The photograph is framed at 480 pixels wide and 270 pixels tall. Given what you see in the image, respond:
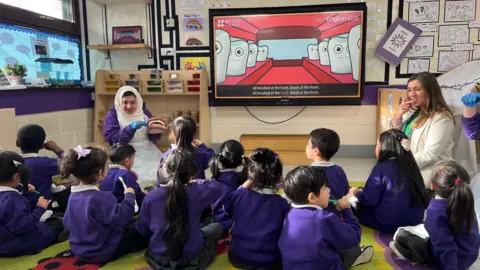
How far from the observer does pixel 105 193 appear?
1.68 meters

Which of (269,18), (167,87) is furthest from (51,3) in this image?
(269,18)

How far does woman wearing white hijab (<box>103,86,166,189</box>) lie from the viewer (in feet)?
10.1

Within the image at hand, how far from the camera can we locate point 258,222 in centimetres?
160

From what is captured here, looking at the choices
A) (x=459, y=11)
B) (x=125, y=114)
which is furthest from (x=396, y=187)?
(x=459, y=11)

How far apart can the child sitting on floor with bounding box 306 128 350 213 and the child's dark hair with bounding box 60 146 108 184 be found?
109 cm

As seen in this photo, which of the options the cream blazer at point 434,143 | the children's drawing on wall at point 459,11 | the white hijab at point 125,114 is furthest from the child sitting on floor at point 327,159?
the children's drawing on wall at point 459,11

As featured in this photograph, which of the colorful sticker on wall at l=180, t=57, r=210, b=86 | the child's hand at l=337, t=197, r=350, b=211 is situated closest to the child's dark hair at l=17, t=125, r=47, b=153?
the child's hand at l=337, t=197, r=350, b=211

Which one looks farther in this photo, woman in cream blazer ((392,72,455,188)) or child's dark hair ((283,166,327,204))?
woman in cream blazer ((392,72,455,188))

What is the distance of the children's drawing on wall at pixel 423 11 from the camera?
383cm

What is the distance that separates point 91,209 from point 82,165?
0.69 ft

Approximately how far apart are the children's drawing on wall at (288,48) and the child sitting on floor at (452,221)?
261 centimetres

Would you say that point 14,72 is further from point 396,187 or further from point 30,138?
point 396,187

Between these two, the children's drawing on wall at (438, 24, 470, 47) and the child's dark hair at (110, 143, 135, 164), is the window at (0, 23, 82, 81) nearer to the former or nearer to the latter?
the child's dark hair at (110, 143, 135, 164)

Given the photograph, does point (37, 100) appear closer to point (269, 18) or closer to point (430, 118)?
point (269, 18)
